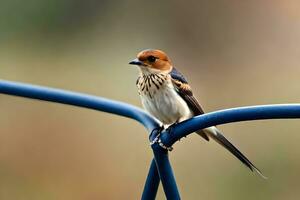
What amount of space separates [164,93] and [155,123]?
1.76ft

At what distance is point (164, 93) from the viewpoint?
2820 mm

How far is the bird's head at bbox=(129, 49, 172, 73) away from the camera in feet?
9.43

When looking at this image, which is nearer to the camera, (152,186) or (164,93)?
(152,186)

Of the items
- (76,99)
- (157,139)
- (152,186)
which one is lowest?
(152,186)

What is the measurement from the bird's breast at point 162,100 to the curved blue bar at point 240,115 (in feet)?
2.41

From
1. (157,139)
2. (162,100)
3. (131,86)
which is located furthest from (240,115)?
(131,86)

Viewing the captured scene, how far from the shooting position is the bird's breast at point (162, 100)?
277 centimetres

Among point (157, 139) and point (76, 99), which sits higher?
point (76, 99)

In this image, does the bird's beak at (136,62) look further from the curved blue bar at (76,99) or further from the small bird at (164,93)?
the curved blue bar at (76,99)

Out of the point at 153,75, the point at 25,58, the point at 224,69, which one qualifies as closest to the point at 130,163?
the point at 224,69

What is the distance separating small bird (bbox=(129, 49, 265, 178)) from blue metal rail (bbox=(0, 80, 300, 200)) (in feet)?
1.50

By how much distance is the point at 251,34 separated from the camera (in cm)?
661

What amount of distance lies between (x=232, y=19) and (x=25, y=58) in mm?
1763

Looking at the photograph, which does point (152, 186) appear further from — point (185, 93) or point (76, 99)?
A: point (185, 93)
